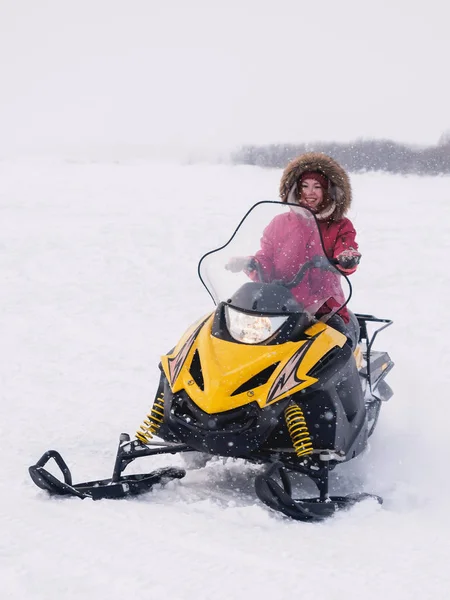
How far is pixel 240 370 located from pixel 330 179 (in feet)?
5.65

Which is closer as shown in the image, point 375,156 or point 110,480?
point 110,480

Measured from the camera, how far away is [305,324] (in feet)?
13.0

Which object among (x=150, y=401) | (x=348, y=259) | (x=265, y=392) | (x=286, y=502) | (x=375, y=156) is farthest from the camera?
(x=375, y=156)

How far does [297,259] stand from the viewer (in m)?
4.21

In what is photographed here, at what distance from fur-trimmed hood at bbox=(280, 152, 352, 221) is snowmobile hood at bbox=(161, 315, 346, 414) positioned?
3.66 ft

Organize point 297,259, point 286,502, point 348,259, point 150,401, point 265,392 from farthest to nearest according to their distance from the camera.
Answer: point 150,401 < point 297,259 < point 348,259 < point 265,392 < point 286,502

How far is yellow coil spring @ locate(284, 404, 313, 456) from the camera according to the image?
146 inches

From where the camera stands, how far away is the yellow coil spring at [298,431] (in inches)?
146

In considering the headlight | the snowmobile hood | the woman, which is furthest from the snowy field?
the woman

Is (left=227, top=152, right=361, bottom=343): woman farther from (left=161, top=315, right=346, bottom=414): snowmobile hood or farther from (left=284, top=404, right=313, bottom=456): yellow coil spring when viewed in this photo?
(left=284, top=404, right=313, bottom=456): yellow coil spring

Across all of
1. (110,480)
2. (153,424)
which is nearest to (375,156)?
(153,424)

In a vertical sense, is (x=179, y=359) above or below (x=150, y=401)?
above

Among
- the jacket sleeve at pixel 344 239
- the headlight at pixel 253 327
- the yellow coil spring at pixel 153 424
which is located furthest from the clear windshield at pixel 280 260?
the yellow coil spring at pixel 153 424

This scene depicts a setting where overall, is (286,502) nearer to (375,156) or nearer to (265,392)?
(265,392)
